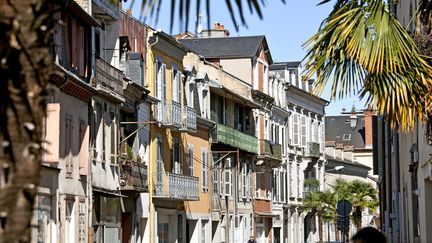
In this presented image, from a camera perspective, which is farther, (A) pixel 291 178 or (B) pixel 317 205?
(A) pixel 291 178

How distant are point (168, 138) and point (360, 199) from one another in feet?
84.5

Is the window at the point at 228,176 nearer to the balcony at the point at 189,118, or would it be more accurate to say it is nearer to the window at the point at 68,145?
the balcony at the point at 189,118

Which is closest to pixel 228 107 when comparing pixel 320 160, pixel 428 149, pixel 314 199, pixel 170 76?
pixel 170 76

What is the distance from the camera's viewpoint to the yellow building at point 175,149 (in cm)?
4409

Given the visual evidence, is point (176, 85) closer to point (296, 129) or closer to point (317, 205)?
point (317, 205)

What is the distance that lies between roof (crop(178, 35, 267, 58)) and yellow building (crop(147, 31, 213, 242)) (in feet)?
35.1

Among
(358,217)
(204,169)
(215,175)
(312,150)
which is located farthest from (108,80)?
(312,150)

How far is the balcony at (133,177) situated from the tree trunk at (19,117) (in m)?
33.8

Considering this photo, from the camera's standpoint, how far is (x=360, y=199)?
69.4 metres

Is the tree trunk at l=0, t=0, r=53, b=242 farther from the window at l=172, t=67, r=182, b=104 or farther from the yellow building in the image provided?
the window at l=172, t=67, r=182, b=104

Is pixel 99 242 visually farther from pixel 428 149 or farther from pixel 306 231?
pixel 306 231

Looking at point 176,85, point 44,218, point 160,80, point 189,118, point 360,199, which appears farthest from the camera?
point 360,199

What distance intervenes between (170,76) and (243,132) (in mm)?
14304

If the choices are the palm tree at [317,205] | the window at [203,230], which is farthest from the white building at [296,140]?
the window at [203,230]
